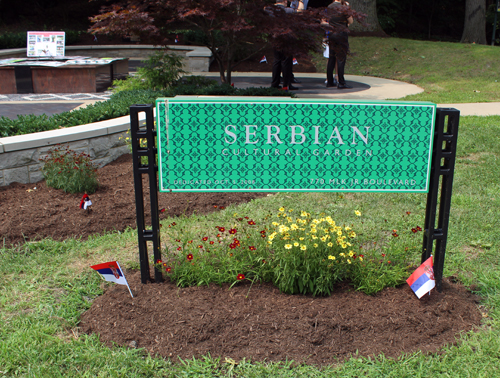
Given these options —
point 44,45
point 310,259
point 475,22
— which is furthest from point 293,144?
point 475,22

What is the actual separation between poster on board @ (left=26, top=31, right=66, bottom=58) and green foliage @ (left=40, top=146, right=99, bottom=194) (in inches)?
312

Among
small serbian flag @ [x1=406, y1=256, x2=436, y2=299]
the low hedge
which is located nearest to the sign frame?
small serbian flag @ [x1=406, y1=256, x2=436, y2=299]

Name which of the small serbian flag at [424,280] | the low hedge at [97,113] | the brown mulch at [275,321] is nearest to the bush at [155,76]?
the low hedge at [97,113]

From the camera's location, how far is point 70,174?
4734mm

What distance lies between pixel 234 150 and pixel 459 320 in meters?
1.65

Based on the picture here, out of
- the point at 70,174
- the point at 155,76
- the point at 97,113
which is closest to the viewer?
the point at 70,174

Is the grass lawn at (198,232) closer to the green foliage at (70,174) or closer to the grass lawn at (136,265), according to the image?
the grass lawn at (136,265)

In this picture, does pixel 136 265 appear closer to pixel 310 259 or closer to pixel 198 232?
pixel 198 232

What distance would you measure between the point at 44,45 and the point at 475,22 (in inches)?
702

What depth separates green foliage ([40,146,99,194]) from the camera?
4715mm

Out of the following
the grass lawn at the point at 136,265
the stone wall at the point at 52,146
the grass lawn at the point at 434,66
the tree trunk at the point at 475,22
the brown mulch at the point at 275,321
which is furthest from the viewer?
the tree trunk at the point at 475,22

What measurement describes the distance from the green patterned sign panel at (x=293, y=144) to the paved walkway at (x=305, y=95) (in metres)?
5.60

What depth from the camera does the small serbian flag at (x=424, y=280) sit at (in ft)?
8.87

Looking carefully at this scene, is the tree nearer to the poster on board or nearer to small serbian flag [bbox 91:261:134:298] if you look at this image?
the poster on board
